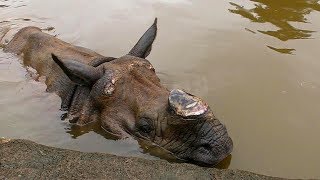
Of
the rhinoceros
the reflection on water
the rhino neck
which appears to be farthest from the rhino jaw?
the reflection on water

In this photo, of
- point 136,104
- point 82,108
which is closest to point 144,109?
point 136,104

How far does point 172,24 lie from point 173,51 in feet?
4.17

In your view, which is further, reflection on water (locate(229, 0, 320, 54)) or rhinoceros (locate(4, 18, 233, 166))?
reflection on water (locate(229, 0, 320, 54))

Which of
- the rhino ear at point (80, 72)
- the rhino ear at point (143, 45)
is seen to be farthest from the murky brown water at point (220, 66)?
the rhino ear at point (143, 45)

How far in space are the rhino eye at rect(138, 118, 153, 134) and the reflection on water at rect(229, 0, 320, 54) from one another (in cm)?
390

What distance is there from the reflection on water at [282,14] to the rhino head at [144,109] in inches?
138

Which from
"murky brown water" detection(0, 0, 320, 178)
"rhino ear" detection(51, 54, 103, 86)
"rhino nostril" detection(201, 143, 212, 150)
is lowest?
"murky brown water" detection(0, 0, 320, 178)

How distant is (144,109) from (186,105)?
711 mm

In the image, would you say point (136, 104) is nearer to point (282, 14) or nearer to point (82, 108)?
point (82, 108)

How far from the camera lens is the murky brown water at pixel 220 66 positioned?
5.95m

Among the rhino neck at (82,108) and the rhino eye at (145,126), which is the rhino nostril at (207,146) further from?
the rhino neck at (82,108)

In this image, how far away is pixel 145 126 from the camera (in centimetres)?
553

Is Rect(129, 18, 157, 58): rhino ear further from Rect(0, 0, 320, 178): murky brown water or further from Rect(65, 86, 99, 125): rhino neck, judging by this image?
Rect(0, 0, 320, 178): murky brown water

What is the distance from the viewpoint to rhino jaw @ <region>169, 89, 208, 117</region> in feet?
16.3
